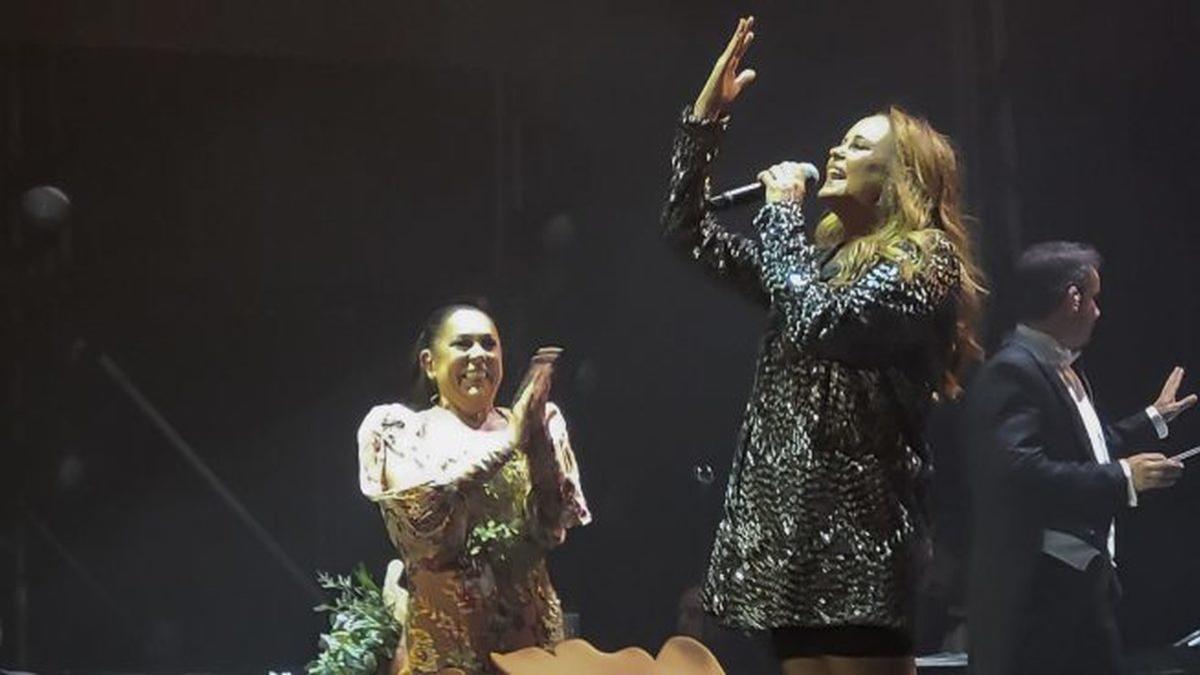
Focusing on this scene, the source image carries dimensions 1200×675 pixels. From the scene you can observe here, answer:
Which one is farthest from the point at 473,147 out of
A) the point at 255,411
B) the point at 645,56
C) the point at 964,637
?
the point at 964,637

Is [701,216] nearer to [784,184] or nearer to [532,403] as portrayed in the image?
[784,184]

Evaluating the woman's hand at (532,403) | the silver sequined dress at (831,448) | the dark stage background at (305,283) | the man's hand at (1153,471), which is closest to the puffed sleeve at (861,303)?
the silver sequined dress at (831,448)

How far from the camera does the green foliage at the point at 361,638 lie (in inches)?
126

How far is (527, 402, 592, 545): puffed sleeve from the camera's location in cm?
313

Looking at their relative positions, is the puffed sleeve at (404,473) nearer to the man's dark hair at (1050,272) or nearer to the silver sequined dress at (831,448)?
the silver sequined dress at (831,448)

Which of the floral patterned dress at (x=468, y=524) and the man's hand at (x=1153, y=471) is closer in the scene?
the floral patterned dress at (x=468, y=524)

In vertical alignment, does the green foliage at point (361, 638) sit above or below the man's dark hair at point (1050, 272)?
below

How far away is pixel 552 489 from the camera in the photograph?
314 centimetres

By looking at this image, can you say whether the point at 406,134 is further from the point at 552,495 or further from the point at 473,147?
the point at 552,495

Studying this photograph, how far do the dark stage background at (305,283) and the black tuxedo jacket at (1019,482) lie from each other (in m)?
0.55

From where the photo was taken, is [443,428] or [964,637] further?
[964,637]

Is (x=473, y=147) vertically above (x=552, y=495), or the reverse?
(x=473, y=147)

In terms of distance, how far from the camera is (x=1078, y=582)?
3.38 meters

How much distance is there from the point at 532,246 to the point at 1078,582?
1.37 metres
